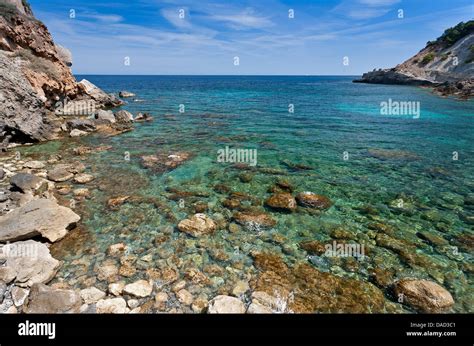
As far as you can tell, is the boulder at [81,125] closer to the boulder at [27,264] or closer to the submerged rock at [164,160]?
the submerged rock at [164,160]

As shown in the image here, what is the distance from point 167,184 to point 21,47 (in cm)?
2639

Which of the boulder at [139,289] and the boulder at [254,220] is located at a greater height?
the boulder at [254,220]

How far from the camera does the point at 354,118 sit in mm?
34156

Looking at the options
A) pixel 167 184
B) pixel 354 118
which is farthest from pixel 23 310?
pixel 354 118

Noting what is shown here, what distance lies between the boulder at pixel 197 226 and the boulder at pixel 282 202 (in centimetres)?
290

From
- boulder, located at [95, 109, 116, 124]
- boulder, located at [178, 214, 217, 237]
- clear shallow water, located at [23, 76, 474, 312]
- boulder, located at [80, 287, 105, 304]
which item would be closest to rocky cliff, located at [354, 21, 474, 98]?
clear shallow water, located at [23, 76, 474, 312]

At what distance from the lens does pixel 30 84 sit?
24141mm

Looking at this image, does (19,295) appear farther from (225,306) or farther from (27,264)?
(225,306)

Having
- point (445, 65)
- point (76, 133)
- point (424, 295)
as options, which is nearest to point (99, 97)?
point (76, 133)

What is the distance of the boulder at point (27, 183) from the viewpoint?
11719 millimetres

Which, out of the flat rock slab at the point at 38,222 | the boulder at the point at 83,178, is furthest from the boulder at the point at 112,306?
the boulder at the point at 83,178

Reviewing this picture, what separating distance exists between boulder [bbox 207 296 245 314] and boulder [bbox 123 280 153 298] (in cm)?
177

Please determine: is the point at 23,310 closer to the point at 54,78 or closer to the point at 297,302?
the point at 297,302

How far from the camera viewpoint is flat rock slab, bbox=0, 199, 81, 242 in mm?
8445
